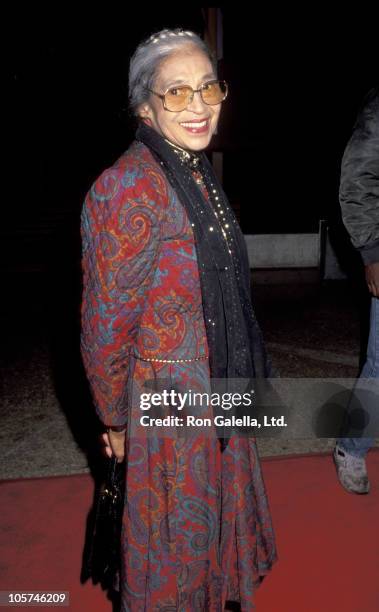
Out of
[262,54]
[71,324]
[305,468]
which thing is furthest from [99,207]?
[262,54]

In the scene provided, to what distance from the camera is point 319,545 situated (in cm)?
235

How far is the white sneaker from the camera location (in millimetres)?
2664

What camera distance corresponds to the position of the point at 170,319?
1.46 metres

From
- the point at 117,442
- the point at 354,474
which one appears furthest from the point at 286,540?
the point at 117,442

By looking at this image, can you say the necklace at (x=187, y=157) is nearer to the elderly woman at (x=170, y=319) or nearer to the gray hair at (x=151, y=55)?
the elderly woman at (x=170, y=319)

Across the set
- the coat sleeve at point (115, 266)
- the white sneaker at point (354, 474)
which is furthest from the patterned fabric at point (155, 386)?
the white sneaker at point (354, 474)

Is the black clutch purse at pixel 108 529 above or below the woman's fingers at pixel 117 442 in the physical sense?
below

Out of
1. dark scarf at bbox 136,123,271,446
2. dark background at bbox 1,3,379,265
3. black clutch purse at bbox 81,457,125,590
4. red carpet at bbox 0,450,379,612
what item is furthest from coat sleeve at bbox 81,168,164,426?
dark background at bbox 1,3,379,265

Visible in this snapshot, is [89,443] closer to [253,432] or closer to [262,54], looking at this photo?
[253,432]

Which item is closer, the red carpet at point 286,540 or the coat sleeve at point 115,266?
the coat sleeve at point 115,266

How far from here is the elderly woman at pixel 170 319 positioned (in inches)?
51.9

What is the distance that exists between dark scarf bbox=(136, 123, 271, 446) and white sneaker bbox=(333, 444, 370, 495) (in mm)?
1329

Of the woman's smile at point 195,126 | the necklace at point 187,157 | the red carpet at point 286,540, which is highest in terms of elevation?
the woman's smile at point 195,126

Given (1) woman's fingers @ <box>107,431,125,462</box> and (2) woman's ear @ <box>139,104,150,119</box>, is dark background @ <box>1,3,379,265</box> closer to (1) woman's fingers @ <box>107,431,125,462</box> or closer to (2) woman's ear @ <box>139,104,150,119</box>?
(2) woman's ear @ <box>139,104,150,119</box>
